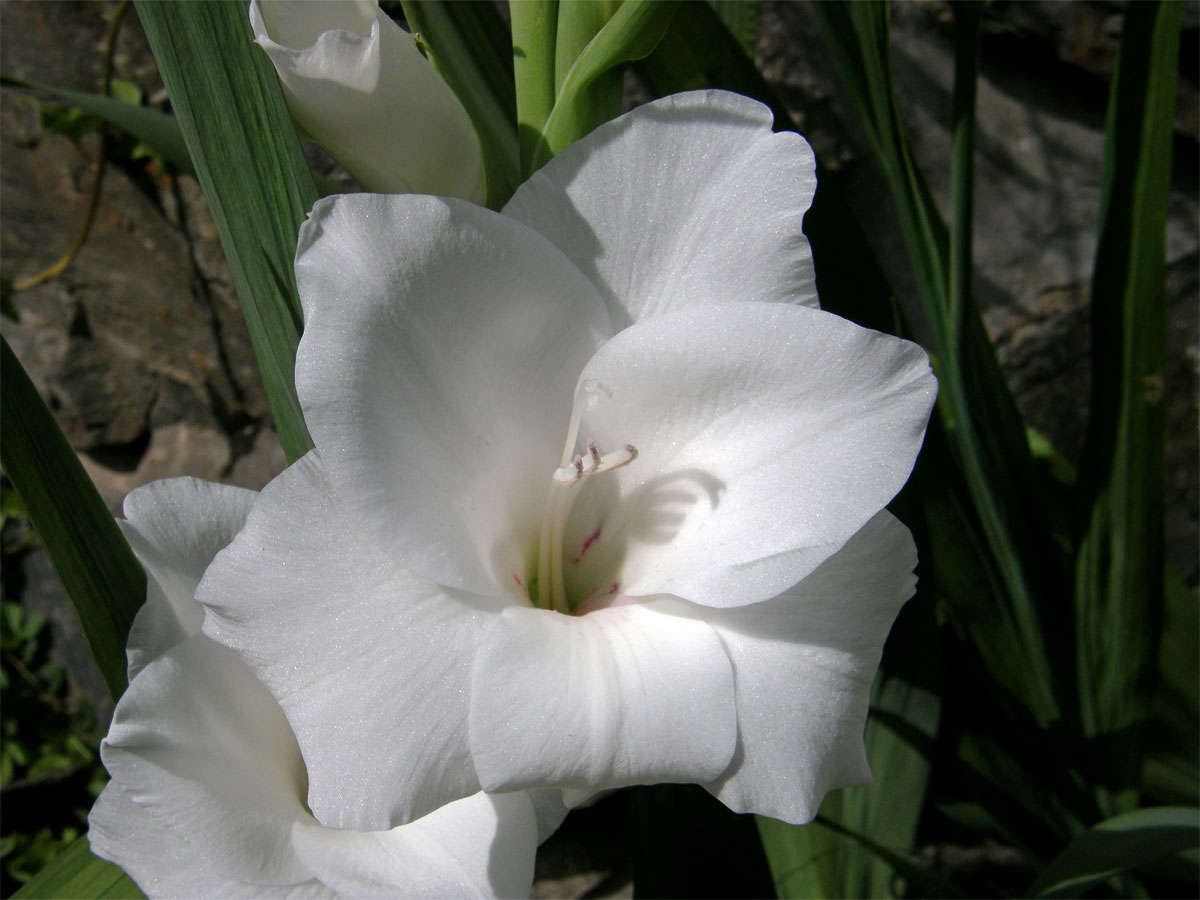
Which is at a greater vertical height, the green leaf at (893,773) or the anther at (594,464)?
the anther at (594,464)

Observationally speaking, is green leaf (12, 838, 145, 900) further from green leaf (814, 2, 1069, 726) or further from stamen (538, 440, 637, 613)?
green leaf (814, 2, 1069, 726)

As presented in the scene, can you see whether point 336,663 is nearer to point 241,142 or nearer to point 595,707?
point 595,707

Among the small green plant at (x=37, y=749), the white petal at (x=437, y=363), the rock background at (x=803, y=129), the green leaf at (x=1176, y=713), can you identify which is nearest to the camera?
the white petal at (x=437, y=363)

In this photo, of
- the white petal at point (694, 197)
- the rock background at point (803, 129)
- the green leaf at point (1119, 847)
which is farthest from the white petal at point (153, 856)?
the rock background at point (803, 129)

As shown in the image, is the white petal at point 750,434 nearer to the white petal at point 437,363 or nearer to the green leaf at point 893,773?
the white petal at point 437,363

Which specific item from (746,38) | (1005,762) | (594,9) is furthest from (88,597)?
(1005,762)

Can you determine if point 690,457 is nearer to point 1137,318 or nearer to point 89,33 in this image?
point 1137,318

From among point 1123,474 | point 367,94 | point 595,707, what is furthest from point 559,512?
point 1123,474

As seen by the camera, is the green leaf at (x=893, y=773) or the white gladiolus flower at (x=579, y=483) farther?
the green leaf at (x=893, y=773)

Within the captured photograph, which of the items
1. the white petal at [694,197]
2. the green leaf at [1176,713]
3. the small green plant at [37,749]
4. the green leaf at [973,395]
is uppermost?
the white petal at [694,197]
